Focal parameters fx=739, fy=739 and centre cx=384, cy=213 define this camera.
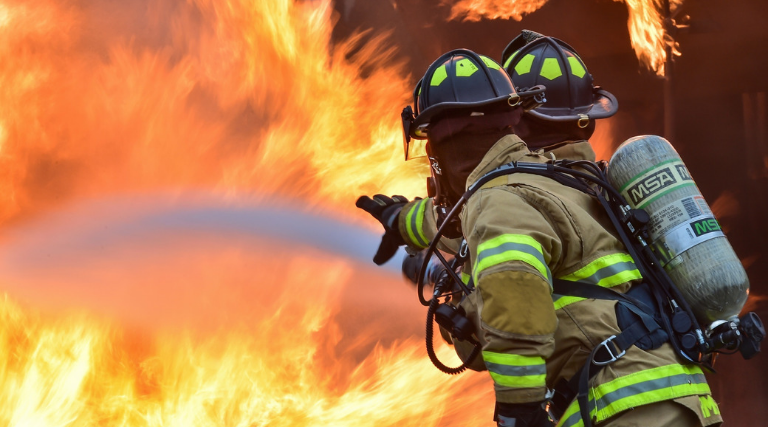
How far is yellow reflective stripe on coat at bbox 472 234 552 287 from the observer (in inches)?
98.6

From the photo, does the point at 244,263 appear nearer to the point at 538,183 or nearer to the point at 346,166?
the point at 346,166

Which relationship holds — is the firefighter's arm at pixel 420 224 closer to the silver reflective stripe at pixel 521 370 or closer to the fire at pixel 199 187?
the fire at pixel 199 187

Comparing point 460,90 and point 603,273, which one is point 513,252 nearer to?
point 603,273

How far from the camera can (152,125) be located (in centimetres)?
479

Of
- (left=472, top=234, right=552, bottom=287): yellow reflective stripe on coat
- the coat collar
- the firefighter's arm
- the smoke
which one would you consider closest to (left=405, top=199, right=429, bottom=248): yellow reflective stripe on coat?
the firefighter's arm

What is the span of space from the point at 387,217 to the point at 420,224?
0.27 metres

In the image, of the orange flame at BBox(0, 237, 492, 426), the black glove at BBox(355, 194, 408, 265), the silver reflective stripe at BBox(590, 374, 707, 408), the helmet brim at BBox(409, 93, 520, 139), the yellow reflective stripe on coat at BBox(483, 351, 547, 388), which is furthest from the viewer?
the orange flame at BBox(0, 237, 492, 426)

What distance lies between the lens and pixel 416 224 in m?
3.95

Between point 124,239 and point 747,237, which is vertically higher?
point 124,239

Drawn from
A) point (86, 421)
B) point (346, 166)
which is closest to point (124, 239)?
point (86, 421)

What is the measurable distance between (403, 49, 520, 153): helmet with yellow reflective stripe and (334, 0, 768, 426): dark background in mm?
2499

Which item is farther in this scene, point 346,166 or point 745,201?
point 745,201

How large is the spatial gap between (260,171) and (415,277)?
150 centimetres

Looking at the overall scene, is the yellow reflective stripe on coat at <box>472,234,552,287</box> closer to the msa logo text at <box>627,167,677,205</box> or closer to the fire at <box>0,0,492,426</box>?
the msa logo text at <box>627,167,677,205</box>
